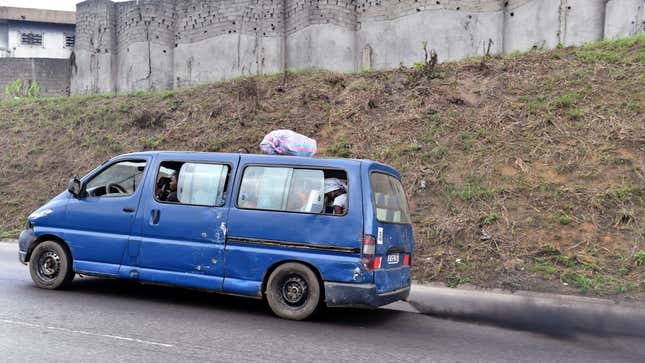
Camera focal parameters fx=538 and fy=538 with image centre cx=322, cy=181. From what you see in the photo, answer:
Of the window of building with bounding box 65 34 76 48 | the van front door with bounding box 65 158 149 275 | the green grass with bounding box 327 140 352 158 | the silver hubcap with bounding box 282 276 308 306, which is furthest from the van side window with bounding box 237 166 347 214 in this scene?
the window of building with bounding box 65 34 76 48

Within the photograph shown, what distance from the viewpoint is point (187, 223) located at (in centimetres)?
672

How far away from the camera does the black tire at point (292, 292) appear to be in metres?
6.25

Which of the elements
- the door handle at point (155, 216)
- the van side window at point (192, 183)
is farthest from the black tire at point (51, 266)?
the van side window at point (192, 183)

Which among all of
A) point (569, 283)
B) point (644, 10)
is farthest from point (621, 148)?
point (644, 10)

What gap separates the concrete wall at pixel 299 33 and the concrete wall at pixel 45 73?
98 cm

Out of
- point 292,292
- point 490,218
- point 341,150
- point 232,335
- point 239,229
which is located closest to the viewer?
point 232,335

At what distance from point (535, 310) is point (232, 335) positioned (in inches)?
185

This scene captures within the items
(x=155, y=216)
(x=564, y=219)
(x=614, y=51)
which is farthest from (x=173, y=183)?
(x=614, y=51)

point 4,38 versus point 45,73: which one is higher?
point 4,38

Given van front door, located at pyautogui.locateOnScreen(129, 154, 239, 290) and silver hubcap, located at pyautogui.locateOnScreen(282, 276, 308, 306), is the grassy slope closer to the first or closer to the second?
silver hubcap, located at pyautogui.locateOnScreen(282, 276, 308, 306)

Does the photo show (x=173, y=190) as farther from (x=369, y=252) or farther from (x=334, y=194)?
(x=369, y=252)

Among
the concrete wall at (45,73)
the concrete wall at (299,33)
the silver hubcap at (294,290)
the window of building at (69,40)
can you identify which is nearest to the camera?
the silver hubcap at (294,290)

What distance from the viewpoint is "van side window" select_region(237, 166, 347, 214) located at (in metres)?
6.41

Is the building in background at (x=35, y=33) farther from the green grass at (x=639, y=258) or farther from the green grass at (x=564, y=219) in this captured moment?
the green grass at (x=639, y=258)
